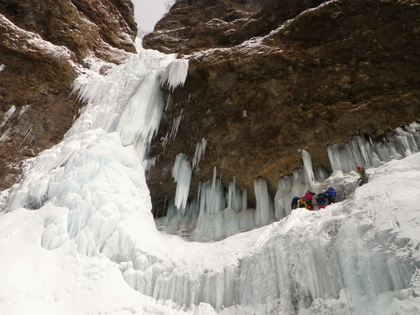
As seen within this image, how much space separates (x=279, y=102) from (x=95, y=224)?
7418 millimetres

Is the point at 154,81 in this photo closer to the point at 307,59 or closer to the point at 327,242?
the point at 307,59

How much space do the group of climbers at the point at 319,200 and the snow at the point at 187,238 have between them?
0.59 meters

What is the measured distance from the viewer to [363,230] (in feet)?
16.8

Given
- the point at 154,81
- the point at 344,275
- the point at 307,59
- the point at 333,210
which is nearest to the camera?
the point at 344,275

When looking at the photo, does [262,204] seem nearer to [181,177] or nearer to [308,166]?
[308,166]

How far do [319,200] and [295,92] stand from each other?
14.6 feet

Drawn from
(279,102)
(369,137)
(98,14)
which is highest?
(98,14)

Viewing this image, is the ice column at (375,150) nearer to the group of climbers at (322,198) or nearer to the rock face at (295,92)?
the rock face at (295,92)

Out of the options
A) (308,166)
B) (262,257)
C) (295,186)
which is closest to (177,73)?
(308,166)

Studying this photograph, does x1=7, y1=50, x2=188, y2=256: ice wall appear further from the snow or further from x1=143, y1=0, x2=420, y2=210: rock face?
x1=143, y1=0, x2=420, y2=210: rock face

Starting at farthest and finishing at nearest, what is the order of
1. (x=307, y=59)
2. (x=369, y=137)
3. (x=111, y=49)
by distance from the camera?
(x=111, y=49)
(x=307, y=59)
(x=369, y=137)

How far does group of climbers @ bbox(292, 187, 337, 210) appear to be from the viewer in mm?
8180

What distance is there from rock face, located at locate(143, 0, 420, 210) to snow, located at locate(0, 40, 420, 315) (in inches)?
24.2

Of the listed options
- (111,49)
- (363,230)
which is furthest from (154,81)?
(363,230)
